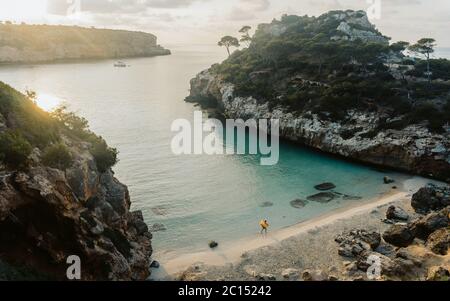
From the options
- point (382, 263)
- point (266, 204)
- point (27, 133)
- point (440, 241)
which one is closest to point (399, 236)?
point (440, 241)

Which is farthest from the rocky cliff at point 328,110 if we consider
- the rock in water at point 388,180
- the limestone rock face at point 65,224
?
the limestone rock face at point 65,224

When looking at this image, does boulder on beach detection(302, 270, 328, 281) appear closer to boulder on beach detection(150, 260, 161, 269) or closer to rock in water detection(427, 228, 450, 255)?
rock in water detection(427, 228, 450, 255)

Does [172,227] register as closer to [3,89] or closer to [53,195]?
[53,195]

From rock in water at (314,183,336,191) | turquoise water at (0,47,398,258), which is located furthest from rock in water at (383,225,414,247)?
rock in water at (314,183,336,191)

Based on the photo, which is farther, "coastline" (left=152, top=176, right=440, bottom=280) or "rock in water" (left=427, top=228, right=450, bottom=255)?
"coastline" (left=152, top=176, right=440, bottom=280)

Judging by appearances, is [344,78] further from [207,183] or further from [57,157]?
[57,157]

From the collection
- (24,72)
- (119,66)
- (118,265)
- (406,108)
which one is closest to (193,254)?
(118,265)
